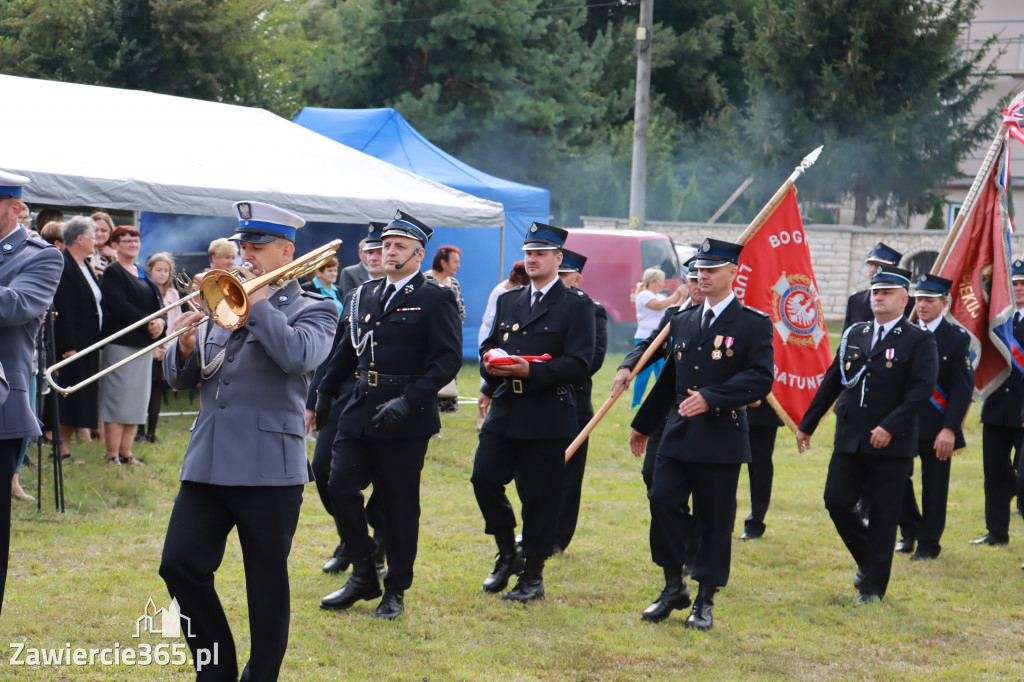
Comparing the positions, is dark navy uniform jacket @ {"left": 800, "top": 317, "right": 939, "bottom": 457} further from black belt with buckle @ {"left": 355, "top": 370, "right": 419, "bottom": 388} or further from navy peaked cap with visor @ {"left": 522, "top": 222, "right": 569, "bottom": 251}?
Answer: black belt with buckle @ {"left": 355, "top": 370, "right": 419, "bottom": 388}

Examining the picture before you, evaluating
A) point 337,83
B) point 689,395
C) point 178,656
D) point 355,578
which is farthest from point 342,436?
point 337,83

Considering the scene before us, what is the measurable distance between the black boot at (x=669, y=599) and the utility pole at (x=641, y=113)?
16.2 meters

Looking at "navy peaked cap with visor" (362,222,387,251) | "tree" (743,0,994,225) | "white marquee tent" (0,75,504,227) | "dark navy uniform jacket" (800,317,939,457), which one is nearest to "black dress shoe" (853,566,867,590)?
"dark navy uniform jacket" (800,317,939,457)

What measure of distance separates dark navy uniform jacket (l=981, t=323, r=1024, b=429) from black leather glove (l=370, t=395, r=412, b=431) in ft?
16.4

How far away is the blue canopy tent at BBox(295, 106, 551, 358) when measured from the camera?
15.4 metres

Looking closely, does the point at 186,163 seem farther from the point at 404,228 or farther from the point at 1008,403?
the point at 1008,403

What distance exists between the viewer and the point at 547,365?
245 inches

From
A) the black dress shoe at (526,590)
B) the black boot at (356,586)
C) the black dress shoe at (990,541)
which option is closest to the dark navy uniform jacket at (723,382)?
the black dress shoe at (526,590)

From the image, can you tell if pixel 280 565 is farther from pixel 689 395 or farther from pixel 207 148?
pixel 207 148

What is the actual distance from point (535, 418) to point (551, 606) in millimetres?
1046

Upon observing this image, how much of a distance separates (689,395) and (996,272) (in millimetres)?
3598

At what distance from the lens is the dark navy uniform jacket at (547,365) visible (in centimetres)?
626

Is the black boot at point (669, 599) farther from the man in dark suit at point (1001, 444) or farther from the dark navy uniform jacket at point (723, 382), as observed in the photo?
the man in dark suit at point (1001, 444)

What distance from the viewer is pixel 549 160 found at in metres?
29.7
